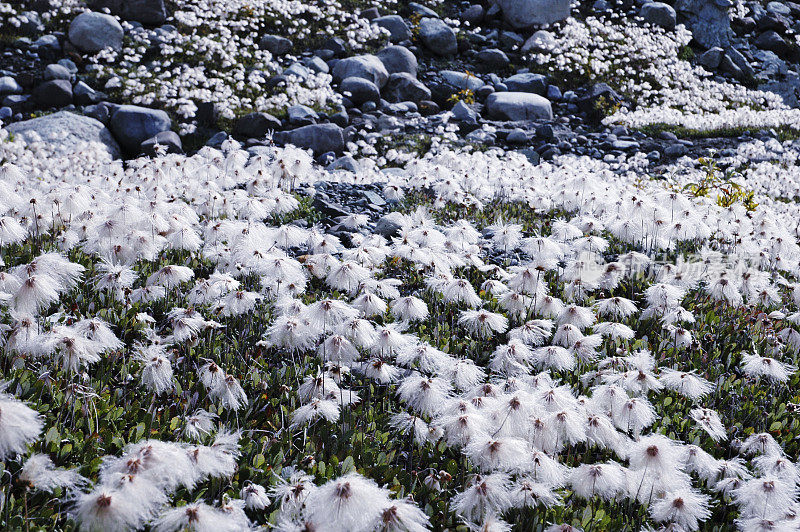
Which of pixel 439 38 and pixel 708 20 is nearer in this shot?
pixel 439 38

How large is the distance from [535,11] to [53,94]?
1824 cm

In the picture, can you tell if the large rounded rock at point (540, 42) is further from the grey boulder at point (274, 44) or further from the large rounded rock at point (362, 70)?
the grey boulder at point (274, 44)

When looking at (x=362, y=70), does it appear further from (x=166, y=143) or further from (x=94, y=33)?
(x=94, y=33)

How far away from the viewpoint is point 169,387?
4.11 meters

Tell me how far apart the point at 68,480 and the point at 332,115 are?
50.9ft

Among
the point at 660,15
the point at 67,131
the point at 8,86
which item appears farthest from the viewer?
the point at 660,15

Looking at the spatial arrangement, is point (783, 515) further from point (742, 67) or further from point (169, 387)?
point (742, 67)

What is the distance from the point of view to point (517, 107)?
19906 mm

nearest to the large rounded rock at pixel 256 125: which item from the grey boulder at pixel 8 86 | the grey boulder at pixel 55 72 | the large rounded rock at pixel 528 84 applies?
the grey boulder at pixel 55 72

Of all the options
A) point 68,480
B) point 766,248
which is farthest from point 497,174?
point 68,480

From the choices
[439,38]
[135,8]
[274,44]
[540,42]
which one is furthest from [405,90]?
[135,8]

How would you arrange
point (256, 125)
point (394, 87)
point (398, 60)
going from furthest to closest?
point (398, 60) → point (394, 87) → point (256, 125)

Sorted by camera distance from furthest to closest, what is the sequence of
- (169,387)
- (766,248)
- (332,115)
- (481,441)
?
1. (332,115)
2. (766,248)
3. (169,387)
4. (481,441)

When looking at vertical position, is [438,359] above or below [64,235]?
above
